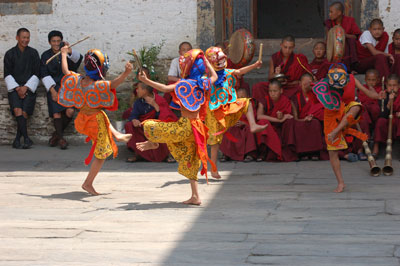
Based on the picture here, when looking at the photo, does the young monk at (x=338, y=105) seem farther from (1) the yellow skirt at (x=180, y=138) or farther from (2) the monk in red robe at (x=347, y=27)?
(2) the monk in red robe at (x=347, y=27)

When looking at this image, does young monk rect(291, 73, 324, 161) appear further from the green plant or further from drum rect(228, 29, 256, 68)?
the green plant

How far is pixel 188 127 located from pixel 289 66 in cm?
A: 340

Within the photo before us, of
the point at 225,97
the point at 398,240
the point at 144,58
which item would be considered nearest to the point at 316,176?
the point at 225,97

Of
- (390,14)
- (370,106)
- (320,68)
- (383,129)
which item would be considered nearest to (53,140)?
(320,68)

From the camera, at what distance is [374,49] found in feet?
30.5

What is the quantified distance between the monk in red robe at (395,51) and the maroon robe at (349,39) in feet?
1.44

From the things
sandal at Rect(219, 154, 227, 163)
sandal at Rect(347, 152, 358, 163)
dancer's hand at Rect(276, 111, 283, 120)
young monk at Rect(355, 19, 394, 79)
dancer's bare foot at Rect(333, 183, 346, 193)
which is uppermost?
young monk at Rect(355, 19, 394, 79)

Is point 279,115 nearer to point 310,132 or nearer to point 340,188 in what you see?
point 310,132

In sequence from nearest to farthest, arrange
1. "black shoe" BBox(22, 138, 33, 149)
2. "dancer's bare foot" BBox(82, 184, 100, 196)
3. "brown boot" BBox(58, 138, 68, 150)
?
"dancer's bare foot" BBox(82, 184, 100, 196)
"brown boot" BBox(58, 138, 68, 150)
"black shoe" BBox(22, 138, 33, 149)

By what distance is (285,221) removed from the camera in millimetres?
5680

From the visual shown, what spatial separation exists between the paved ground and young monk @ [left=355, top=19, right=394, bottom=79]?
1557 millimetres

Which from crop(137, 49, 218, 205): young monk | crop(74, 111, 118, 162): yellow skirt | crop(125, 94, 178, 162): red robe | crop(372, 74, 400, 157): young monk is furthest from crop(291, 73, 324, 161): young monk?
crop(74, 111, 118, 162): yellow skirt

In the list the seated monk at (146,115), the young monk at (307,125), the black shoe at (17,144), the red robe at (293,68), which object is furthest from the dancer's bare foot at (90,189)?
the red robe at (293,68)

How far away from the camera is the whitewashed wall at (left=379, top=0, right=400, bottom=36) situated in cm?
962
